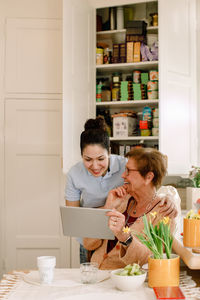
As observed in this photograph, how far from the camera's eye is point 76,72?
11.0 feet

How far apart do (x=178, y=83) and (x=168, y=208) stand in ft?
6.62

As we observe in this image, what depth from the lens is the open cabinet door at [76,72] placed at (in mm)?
3172

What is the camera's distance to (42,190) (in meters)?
3.72

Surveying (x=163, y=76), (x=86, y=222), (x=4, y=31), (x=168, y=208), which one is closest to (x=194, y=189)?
(x=163, y=76)

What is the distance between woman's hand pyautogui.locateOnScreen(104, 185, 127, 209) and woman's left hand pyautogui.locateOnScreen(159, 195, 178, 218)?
24 centimetres

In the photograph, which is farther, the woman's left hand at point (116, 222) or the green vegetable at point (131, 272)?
the woman's left hand at point (116, 222)

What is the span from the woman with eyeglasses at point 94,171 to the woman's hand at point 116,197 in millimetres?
200

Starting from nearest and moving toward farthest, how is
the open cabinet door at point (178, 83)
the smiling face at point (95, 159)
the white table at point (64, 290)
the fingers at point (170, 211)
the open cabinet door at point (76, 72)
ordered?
the white table at point (64, 290) < the fingers at point (170, 211) < the smiling face at point (95, 159) < the open cabinet door at point (76, 72) < the open cabinet door at point (178, 83)

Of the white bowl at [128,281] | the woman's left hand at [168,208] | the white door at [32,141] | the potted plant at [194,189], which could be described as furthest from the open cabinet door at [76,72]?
the white bowl at [128,281]

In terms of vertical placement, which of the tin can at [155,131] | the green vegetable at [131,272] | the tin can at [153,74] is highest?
the tin can at [153,74]

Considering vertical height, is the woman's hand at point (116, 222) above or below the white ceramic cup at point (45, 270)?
above

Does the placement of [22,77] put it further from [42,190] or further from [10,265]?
[10,265]

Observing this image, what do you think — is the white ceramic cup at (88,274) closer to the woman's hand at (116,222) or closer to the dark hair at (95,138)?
the woman's hand at (116,222)

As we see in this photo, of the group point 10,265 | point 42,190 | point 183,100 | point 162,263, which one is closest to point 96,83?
point 183,100
